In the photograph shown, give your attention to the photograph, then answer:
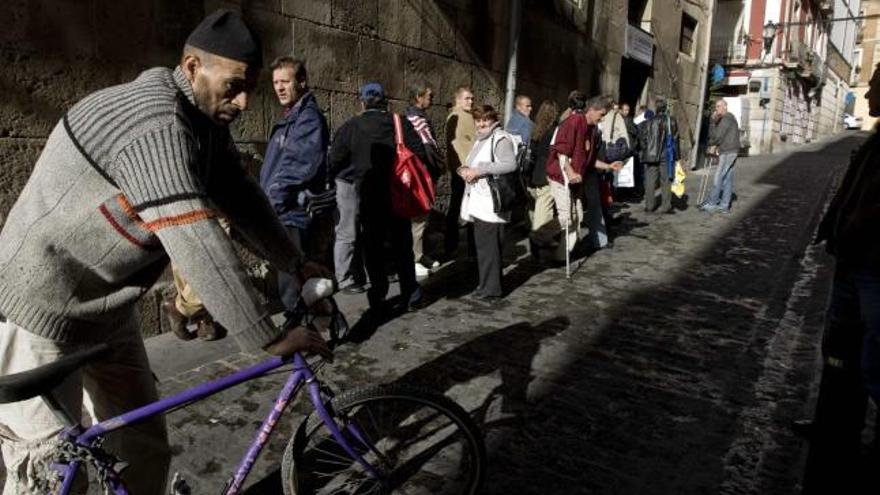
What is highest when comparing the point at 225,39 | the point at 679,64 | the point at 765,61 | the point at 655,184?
the point at 765,61

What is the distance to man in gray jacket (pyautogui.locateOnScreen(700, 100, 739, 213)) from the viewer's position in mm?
9727

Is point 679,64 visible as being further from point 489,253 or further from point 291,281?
point 291,281

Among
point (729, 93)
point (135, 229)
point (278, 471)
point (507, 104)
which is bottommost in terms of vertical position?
point (278, 471)

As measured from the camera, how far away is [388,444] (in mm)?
2307

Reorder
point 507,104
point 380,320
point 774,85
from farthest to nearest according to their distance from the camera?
point 774,85 < point 507,104 < point 380,320

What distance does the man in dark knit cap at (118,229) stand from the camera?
148 centimetres

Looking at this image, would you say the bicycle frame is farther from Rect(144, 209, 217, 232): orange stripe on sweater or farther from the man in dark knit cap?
Rect(144, 209, 217, 232): orange stripe on sweater

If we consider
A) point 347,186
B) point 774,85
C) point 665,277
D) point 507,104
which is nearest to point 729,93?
point 774,85

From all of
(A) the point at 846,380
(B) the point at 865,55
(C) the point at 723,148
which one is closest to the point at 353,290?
(A) the point at 846,380

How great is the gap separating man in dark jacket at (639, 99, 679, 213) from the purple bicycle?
786 centimetres

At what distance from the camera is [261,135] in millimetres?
5227

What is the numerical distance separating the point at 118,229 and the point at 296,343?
538 millimetres

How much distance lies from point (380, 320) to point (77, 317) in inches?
122

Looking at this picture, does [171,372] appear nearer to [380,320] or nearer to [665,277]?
[380,320]
